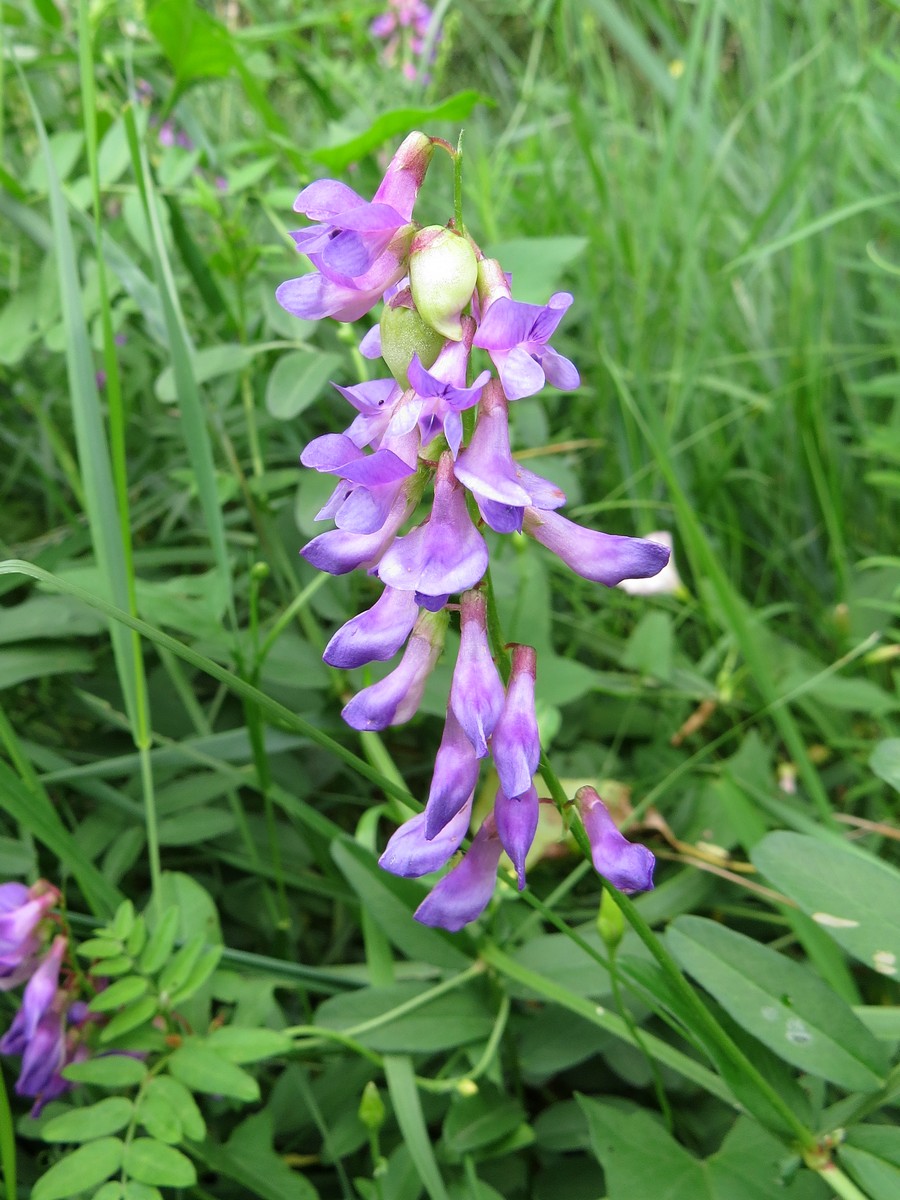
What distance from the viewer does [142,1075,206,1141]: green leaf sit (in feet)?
2.83

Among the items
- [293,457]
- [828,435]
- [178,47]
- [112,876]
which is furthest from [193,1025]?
[828,435]

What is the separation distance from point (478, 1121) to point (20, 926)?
1.62 ft

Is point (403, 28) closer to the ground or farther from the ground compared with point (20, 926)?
farther from the ground

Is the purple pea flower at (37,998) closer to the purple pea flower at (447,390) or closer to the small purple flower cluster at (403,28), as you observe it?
the purple pea flower at (447,390)

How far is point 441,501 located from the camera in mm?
658

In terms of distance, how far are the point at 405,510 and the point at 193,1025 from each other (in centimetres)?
64

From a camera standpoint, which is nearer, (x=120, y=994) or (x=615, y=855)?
(x=615, y=855)

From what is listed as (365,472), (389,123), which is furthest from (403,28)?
(365,472)

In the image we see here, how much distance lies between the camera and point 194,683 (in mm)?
1517

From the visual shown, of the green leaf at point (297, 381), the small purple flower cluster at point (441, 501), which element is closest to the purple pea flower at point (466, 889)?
the small purple flower cluster at point (441, 501)

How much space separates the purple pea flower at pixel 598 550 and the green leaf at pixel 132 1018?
58cm

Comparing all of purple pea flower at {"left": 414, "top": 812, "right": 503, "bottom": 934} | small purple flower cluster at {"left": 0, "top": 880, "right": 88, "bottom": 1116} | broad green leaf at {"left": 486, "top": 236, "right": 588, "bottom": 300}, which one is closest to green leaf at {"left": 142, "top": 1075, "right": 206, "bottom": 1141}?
small purple flower cluster at {"left": 0, "top": 880, "right": 88, "bottom": 1116}

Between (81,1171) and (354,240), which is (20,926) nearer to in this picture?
(81,1171)

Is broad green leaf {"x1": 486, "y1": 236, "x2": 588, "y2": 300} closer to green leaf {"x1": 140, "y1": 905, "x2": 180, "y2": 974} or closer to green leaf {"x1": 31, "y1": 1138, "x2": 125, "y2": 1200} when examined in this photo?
green leaf {"x1": 140, "y1": 905, "x2": 180, "y2": 974}
